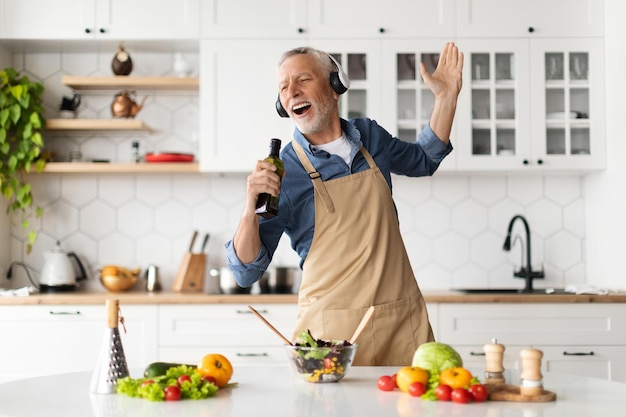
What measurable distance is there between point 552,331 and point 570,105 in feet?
3.95

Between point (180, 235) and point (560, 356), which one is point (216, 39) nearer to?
point (180, 235)

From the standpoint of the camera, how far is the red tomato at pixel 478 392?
177 centimetres

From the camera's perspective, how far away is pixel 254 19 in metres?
4.31

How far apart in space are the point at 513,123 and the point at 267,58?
133 centimetres

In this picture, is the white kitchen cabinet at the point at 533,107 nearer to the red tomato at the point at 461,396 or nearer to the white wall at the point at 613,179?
the white wall at the point at 613,179

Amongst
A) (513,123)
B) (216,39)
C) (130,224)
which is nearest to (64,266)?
(130,224)

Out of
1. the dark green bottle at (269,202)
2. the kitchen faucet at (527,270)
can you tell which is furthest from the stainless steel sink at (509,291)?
the dark green bottle at (269,202)

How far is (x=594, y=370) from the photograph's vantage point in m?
4.00

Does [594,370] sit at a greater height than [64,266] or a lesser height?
lesser

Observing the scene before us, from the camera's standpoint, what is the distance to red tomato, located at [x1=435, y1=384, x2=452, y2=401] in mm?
1775

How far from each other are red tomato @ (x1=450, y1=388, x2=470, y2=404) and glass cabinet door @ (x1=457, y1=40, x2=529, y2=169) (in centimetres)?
266

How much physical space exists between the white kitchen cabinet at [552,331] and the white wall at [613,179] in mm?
322

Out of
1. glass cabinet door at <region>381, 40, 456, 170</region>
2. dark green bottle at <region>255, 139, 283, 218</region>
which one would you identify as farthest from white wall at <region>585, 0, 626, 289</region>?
dark green bottle at <region>255, 139, 283, 218</region>

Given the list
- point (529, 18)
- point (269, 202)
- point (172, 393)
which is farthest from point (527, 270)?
point (172, 393)
